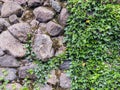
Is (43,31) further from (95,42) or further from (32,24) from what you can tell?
(95,42)

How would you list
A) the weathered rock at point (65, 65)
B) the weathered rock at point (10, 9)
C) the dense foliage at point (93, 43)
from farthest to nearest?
the weathered rock at point (10, 9), the weathered rock at point (65, 65), the dense foliage at point (93, 43)

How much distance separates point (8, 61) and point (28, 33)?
464 millimetres

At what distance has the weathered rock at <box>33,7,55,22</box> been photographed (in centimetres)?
403

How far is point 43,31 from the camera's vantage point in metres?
4.02

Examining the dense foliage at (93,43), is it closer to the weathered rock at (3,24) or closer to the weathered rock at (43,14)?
the weathered rock at (43,14)

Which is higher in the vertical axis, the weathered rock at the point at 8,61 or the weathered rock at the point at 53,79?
the weathered rock at the point at 8,61

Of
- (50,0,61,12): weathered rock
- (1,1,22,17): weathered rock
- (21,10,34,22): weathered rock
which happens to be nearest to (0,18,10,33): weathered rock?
(1,1,22,17): weathered rock

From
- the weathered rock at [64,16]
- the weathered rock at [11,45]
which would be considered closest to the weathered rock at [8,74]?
the weathered rock at [11,45]

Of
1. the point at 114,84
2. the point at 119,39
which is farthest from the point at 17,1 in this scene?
the point at 114,84

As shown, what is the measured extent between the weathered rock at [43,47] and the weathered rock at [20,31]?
0.17 meters

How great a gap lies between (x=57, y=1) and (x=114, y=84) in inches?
54.1

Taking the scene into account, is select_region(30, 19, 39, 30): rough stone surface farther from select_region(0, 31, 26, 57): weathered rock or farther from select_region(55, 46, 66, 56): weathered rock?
select_region(55, 46, 66, 56): weathered rock

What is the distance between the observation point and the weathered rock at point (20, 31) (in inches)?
157

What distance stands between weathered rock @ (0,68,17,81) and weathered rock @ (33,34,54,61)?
15.8 inches
